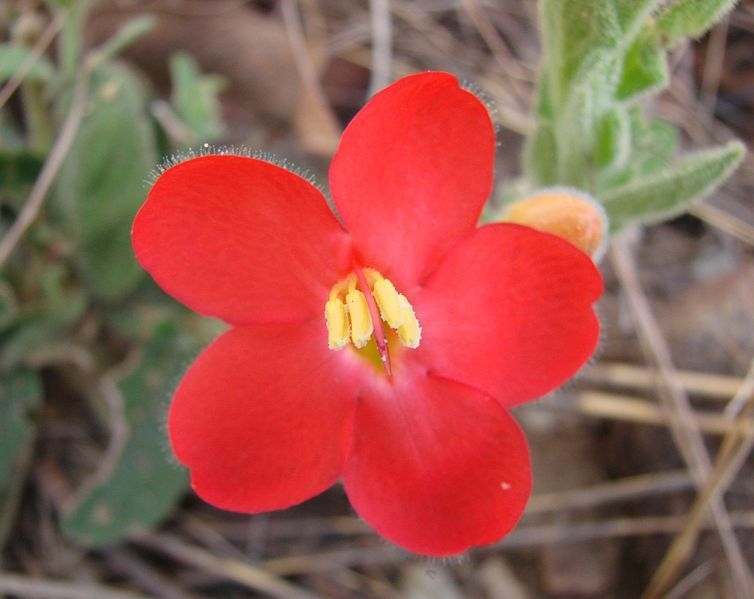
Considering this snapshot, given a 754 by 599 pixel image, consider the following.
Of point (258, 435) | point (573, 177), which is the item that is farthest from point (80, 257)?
point (573, 177)

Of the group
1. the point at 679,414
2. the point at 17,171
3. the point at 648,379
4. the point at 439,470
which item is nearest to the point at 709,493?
the point at 679,414

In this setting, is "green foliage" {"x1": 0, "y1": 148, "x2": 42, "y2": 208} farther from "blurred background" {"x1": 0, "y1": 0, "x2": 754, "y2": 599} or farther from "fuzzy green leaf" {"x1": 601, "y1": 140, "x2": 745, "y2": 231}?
"fuzzy green leaf" {"x1": 601, "y1": 140, "x2": 745, "y2": 231}

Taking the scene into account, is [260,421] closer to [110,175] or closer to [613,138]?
[613,138]

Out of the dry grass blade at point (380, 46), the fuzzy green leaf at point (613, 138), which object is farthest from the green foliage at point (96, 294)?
the fuzzy green leaf at point (613, 138)

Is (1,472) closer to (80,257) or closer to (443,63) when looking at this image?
(80,257)

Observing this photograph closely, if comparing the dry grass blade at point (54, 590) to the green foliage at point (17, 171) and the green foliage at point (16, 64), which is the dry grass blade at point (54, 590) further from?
the green foliage at point (16, 64)

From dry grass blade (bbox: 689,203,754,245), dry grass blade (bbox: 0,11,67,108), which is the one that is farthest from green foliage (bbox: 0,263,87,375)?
dry grass blade (bbox: 689,203,754,245)

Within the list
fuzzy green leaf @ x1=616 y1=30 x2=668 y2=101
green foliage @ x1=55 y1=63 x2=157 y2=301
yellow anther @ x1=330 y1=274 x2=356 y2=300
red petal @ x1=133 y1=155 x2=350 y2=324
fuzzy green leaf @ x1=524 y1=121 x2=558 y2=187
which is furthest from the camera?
green foliage @ x1=55 y1=63 x2=157 y2=301
